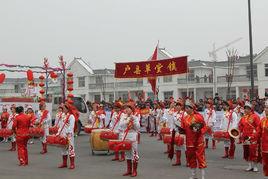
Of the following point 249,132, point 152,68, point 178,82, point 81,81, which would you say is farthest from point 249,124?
point 81,81

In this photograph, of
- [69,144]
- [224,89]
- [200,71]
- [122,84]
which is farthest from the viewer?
Answer: [122,84]

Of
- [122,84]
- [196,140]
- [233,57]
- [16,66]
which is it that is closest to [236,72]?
[233,57]

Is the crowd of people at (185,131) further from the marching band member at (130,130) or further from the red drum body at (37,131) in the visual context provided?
the red drum body at (37,131)

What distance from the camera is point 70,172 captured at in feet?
40.1

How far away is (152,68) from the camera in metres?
19.9

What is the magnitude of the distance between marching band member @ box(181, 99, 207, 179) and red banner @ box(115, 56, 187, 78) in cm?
835

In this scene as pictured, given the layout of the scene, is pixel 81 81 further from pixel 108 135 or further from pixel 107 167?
pixel 107 167

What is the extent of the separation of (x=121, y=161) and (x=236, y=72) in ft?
126

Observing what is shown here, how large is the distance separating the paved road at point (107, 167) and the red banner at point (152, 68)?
12.3ft

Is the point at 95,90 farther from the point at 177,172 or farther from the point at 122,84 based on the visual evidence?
the point at 177,172

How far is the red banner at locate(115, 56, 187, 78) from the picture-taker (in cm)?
1905

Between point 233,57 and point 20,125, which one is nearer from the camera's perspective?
point 20,125

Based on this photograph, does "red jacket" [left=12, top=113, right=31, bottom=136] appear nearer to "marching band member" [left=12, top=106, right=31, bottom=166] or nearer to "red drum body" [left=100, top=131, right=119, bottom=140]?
"marching band member" [left=12, top=106, right=31, bottom=166]

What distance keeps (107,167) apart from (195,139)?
3628 millimetres
